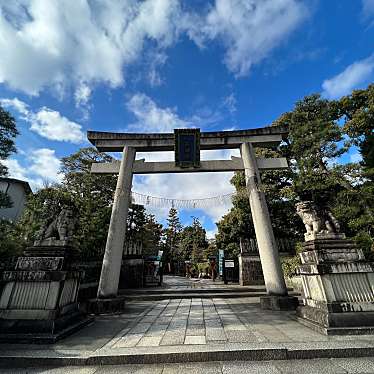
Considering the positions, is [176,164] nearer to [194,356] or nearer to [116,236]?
[116,236]

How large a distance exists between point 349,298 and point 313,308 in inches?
26.7

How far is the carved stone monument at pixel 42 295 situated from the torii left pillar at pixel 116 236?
4.24 feet

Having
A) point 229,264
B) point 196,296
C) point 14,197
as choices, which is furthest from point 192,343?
point 14,197

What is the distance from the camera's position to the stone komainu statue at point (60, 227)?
4957mm

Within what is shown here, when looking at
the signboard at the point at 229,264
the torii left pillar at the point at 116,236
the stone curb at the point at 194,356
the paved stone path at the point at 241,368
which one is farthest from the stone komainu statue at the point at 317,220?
the signboard at the point at 229,264

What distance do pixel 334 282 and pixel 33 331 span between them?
5778 millimetres

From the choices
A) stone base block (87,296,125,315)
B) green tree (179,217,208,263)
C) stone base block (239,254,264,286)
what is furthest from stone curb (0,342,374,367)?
green tree (179,217,208,263)

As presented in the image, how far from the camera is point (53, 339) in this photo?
3.62 meters

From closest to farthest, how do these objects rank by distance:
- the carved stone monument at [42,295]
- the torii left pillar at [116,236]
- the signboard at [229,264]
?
the carved stone monument at [42,295]
the torii left pillar at [116,236]
the signboard at [229,264]

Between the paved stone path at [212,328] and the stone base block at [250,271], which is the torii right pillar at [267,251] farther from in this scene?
the stone base block at [250,271]

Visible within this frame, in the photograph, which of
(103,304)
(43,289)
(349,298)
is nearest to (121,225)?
(103,304)

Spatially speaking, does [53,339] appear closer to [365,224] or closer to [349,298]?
[349,298]

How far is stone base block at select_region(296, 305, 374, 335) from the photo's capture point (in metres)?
3.60

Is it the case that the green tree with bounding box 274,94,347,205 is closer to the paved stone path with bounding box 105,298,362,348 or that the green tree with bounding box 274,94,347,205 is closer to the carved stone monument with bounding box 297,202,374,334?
the carved stone monument with bounding box 297,202,374,334
